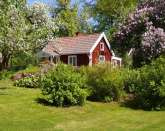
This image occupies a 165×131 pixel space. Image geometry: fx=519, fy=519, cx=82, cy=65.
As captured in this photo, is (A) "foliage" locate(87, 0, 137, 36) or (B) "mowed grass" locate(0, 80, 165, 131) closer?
(B) "mowed grass" locate(0, 80, 165, 131)

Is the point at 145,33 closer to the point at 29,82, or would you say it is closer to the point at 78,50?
the point at 29,82

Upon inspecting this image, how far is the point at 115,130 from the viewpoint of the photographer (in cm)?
1742

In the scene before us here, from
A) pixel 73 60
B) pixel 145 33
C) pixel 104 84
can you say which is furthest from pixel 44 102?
pixel 73 60

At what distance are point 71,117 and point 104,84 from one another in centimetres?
556

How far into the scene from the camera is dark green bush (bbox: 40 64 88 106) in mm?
21750

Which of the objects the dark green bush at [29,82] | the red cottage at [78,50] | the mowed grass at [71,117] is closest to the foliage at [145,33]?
the dark green bush at [29,82]

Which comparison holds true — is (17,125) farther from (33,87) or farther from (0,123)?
(33,87)

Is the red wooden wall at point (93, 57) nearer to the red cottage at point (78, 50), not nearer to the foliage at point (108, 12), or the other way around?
the red cottage at point (78, 50)

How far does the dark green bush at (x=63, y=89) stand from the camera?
2175cm

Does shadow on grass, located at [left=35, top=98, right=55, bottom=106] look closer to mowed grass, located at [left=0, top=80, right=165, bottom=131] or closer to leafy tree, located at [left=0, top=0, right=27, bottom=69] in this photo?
mowed grass, located at [left=0, top=80, right=165, bottom=131]

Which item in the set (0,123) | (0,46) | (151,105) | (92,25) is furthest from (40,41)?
(92,25)

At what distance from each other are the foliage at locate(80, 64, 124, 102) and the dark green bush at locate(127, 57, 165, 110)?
3.23ft

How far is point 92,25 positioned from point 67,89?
58361 mm

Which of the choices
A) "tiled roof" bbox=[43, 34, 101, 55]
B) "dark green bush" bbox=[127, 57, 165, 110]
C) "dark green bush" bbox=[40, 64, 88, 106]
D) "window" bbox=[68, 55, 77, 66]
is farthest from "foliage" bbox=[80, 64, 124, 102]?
"window" bbox=[68, 55, 77, 66]
